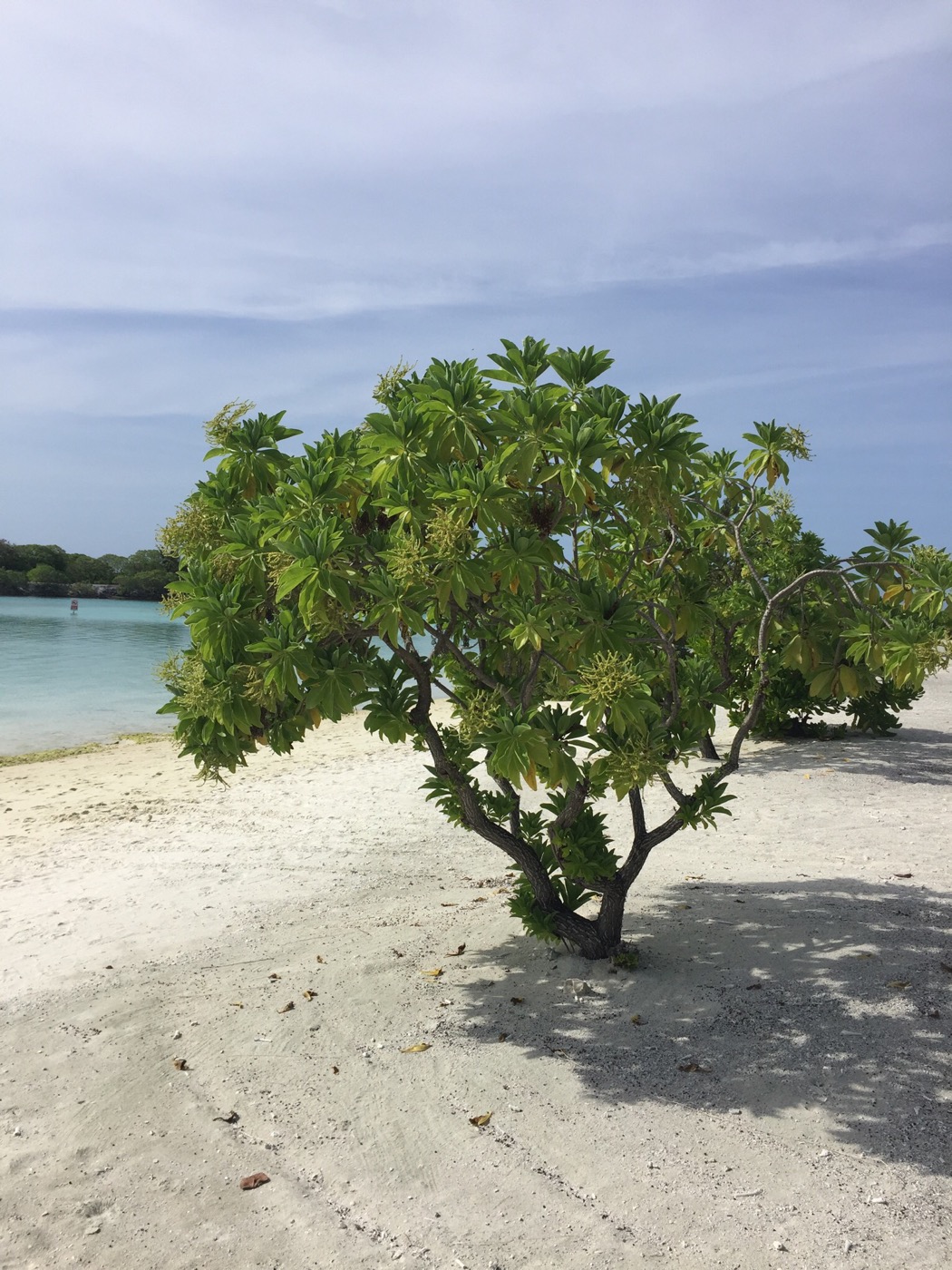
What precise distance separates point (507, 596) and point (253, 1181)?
9.63 ft

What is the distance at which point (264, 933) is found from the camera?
6738 millimetres

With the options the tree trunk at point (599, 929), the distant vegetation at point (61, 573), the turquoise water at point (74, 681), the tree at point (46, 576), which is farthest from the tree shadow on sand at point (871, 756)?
the tree at point (46, 576)

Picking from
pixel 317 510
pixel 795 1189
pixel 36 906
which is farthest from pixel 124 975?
pixel 795 1189

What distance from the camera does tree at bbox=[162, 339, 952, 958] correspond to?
12.8ft

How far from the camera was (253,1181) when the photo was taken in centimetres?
385

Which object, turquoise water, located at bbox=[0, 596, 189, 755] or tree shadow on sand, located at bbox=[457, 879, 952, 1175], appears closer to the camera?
tree shadow on sand, located at bbox=[457, 879, 952, 1175]

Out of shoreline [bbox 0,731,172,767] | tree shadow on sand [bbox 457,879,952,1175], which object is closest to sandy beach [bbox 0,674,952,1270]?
tree shadow on sand [bbox 457,879,952,1175]

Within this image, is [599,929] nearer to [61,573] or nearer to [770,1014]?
[770,1014]

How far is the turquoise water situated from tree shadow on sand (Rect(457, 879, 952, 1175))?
111 inches

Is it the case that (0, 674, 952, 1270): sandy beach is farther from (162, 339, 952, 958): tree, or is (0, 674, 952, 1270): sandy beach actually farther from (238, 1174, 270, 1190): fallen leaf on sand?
(162, 339, 952, 958): tree

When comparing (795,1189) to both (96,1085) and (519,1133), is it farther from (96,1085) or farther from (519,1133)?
(96,1085)

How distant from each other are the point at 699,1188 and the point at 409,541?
110 inches

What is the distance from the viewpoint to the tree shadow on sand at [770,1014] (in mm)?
4215

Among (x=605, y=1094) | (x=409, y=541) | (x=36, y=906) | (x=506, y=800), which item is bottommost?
(x=36, y=906)
